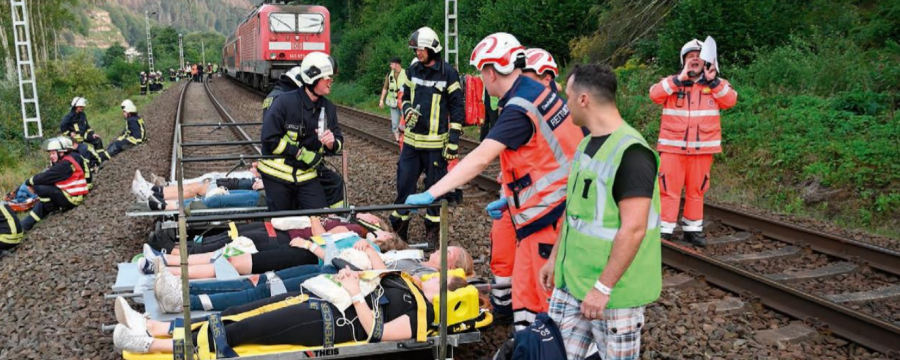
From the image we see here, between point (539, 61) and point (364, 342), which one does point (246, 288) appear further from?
point (539, 61)

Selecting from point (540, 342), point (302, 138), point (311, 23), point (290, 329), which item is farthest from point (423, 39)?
point (311, 23)

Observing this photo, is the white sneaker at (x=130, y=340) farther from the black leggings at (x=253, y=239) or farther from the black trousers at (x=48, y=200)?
the black trousers at (x=48, y=200)

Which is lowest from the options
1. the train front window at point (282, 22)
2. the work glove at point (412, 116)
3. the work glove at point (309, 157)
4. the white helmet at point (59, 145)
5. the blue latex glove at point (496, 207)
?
the white helmet at point (59, 145)

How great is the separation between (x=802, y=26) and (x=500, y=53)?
12.7 meters

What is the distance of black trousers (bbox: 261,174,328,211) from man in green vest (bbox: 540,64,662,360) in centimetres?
342

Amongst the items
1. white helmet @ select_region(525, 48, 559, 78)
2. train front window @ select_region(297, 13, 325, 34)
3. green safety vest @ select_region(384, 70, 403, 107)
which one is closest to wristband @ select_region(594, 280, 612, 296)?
white helmet @ select_region(525, 48, 559, 78)

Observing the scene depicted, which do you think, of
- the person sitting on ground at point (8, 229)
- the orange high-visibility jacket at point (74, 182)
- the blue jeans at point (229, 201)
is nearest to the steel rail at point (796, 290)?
the blue jeans at point (229, 201)

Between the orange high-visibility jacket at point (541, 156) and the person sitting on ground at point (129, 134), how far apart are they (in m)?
13.7

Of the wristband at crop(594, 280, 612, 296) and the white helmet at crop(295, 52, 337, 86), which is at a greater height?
the white helmet at crop(295, 52, 337, 86)

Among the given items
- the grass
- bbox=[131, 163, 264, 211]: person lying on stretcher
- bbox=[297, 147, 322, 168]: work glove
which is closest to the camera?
bbox=[297, 147, 322, 168]: work glove

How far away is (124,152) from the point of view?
50.9ft

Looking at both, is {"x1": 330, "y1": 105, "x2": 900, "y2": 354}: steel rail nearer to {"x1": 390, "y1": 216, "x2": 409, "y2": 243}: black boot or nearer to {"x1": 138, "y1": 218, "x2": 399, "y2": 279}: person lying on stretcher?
{"x1": 390, "y1": 216, "x2": 409, "y2": 243}: black boot

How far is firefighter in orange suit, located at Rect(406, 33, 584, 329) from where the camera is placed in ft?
12.7

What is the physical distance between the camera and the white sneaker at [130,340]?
4.04 m
